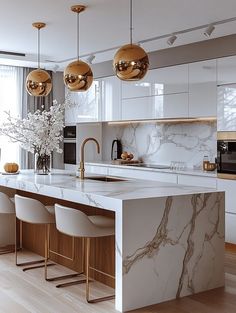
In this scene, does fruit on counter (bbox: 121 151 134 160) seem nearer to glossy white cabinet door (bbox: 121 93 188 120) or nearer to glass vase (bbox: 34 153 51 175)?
glossy white cabinet door (bbox: 121 93 188 120)

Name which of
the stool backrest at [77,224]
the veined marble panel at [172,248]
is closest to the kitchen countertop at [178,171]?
the veined marble panel at [172,248]

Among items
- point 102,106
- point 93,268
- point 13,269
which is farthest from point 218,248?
point 102,106

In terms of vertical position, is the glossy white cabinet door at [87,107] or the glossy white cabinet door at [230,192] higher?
the glossy white cabinet door at [87,107]

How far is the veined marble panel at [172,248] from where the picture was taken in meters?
3.65

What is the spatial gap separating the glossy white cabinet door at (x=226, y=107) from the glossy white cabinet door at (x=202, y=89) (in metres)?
0.09

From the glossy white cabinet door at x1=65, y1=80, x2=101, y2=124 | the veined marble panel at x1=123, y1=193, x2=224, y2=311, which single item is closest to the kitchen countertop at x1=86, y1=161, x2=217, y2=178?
the glossy white cabinet door at x1=65, y1=80, x2=101, y2=124

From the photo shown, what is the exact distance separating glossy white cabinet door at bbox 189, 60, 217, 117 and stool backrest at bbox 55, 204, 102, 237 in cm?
280

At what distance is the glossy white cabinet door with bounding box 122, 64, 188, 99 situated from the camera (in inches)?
251

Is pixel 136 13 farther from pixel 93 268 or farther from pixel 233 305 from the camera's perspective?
pixel 233 305

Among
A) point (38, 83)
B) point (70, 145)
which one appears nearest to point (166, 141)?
point (70, 145)

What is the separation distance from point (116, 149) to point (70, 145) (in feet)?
2.88

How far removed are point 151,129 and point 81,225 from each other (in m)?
3.99

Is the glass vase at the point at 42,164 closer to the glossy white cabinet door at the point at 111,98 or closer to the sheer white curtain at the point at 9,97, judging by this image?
the glossy white cabinet door at the point at 111,98

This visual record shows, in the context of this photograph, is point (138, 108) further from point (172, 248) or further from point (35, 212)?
point (172, 248)
